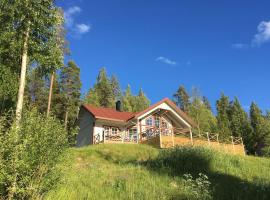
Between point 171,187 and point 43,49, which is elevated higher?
point 43,49

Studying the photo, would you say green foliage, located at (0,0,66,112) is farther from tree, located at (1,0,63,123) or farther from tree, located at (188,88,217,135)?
tree, located at (188,88,217,135)

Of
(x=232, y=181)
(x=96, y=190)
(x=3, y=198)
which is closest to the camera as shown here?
(x=3, y=198)

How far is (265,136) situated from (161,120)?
809 inches

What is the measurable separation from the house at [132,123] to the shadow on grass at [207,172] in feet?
53.6

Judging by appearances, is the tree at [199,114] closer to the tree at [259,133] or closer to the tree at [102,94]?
the tree at [259,133]

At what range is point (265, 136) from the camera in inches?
1943

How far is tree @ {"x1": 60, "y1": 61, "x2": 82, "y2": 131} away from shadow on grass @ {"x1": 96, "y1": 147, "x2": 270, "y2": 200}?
34.0 metres

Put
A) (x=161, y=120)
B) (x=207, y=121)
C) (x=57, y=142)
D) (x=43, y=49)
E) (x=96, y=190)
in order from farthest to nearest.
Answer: (x=207, y=121) → (x=161, y=120) → (x=43, y=49) → (x=96, y=190) → (x=57, y=142)

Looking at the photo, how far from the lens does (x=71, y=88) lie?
5234 centimetres

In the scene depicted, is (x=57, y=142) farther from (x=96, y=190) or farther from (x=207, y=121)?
(x=207, y=121)

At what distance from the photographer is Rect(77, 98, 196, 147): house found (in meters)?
34.5

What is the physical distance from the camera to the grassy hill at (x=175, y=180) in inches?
418

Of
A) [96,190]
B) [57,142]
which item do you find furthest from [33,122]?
[96,190]

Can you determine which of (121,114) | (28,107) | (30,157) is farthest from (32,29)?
(121,114)
